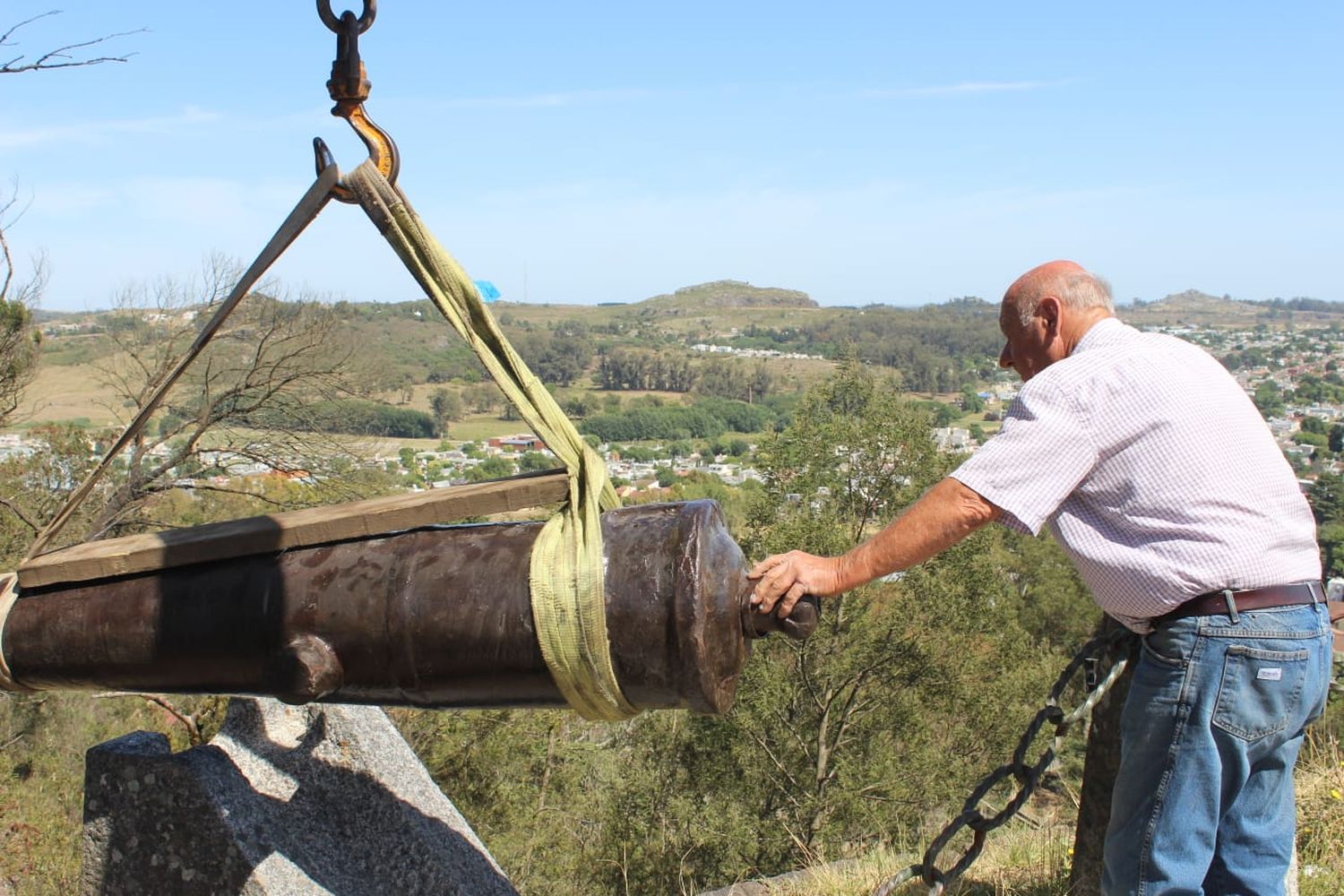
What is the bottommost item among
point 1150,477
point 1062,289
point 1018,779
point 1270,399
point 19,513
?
point 1270,399

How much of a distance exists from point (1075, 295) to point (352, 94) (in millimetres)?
1701

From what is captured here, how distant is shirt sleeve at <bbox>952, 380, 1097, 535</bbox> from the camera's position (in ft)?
7.11

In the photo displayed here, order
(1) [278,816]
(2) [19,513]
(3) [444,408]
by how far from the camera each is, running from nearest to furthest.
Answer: (1) [278,816]
(2) [19,513]
(3) [444,408]

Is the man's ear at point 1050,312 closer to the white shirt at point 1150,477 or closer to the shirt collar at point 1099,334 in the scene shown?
the shirt collar at point 1099,334

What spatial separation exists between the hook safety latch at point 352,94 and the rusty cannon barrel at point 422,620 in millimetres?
812

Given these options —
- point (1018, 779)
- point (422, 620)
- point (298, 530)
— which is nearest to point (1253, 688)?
point (1018, 779)

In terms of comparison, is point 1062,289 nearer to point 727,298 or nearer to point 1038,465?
point 1038,465

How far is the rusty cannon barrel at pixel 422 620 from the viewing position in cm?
208

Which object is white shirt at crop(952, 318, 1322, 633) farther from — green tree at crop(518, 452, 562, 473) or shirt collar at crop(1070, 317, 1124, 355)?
green tree at crop(518, 452, 562, 473)

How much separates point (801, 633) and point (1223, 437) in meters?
0.96

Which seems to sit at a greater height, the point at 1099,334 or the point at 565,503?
the point at 1099,334

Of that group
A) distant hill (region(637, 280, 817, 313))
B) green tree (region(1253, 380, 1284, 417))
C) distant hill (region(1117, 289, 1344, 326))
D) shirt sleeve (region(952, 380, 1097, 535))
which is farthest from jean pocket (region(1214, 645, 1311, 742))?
distant hill (region(637, 280, 817, 313))

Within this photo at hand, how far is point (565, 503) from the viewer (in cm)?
226

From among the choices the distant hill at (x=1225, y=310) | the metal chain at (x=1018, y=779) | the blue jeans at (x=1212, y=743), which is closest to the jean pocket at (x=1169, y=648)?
the blue jeans at (x=1212, y=743)
